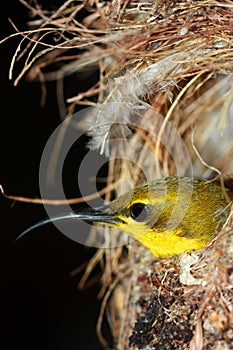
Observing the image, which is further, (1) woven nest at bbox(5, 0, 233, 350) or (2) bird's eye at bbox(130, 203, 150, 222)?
(2) bird's eye at bbox(130, 203, 150, 222)

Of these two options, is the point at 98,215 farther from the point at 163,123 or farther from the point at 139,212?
the point at 163,123

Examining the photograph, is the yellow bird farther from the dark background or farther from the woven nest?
the dark background

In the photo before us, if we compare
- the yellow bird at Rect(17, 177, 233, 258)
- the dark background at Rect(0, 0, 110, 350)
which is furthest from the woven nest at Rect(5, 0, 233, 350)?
the dark background at Rect(0, 0, 110, 350)

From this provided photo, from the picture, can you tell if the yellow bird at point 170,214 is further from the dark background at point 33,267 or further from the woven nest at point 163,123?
the dark background at point 33,267

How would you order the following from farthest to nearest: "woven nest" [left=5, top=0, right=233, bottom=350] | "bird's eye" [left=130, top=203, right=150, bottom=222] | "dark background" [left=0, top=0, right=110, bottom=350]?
"dark background" [left=0, top=0, right=110, bottom=350]
"bird's eye" [left=130, top=203, right=150, bottom=222]
"woven nest" [left=5, top=0, right=233, bottom=350]

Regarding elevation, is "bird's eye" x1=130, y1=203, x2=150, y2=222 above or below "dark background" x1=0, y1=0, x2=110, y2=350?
above

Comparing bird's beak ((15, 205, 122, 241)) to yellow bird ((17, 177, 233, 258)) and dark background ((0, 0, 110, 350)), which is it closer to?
yellow bird ((17, 177, 233, 258))

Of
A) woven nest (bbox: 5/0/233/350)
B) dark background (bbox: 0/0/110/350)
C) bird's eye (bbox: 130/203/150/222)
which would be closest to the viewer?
woven nest (bbox: 5/0/233/350)
